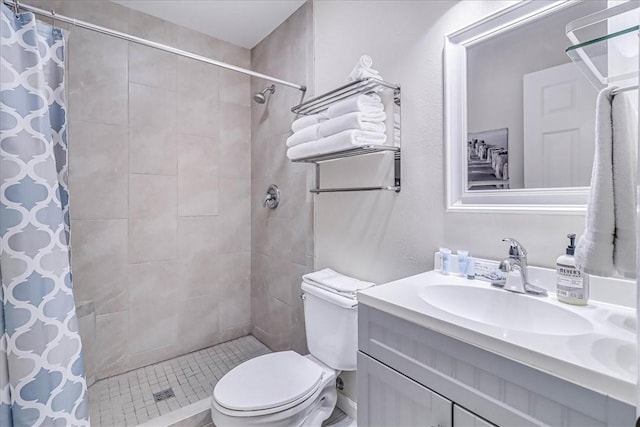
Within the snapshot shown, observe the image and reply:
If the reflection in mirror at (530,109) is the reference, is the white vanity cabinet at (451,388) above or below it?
below

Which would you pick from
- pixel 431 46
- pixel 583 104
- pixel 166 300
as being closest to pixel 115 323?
pixel 166 300

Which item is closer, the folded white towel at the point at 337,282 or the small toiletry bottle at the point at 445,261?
the small toiletry bottle at the point at 445,261

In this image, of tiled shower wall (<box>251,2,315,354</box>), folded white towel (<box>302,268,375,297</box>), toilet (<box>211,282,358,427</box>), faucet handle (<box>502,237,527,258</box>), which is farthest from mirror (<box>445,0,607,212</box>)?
tiled shower wall (<box>251,2,315,354</box>)

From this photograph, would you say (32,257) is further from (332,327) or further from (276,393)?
(332,327)

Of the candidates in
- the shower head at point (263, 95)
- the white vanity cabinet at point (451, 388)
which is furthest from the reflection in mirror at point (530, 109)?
the shower head at point (263, 95)

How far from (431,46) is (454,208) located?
2.18 ft

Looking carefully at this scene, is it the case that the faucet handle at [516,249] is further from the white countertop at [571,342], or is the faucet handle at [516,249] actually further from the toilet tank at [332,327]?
the toilet tank at [332,327]

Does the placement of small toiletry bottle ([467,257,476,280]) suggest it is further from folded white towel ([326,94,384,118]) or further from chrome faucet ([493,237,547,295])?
folded white towel ([326,94,384,118])

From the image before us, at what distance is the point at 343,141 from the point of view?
132 centimetres

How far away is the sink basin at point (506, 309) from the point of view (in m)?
0.81

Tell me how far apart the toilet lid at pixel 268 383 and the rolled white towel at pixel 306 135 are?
109 centimetres

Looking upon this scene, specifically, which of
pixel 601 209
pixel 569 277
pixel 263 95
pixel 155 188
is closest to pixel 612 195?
pixel 601 209

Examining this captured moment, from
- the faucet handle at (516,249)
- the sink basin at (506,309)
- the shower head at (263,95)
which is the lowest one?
the sink basin at (506,309)

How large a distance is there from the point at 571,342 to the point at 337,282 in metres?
0.97
